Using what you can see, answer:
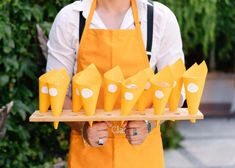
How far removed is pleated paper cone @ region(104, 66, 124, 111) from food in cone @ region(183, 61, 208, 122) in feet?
0.70

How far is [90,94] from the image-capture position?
1796 millimetres

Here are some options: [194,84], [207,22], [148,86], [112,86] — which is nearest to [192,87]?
[194,84]

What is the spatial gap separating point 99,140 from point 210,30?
309 centimetres

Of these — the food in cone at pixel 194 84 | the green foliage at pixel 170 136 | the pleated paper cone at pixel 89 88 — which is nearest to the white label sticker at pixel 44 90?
the pleated paper cone at pixel 89 88

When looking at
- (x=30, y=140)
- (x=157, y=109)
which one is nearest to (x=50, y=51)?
(x=157, y=109)

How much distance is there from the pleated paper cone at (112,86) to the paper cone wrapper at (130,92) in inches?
1.3

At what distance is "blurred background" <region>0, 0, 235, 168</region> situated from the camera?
3.41 m

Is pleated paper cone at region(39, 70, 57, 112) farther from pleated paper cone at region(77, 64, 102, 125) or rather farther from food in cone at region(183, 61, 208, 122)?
food in cone at region(183, 61, 208, 122)

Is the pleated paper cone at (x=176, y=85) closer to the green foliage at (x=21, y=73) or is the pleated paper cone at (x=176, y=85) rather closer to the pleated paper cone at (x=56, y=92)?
the pleated paper cone at (x=56, y=92)

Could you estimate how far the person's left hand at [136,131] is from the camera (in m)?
1.91

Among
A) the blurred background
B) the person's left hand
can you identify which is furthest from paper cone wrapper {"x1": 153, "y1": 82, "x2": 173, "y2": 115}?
the blurred background

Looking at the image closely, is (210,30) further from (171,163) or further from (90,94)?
(90,94)

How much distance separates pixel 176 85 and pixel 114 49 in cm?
27

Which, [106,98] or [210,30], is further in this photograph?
[210,30]
